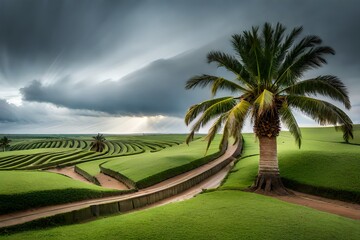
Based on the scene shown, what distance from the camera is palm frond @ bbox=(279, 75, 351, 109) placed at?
590 inches

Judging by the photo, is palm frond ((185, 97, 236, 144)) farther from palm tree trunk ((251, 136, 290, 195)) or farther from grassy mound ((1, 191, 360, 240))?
grassy mound ((1, 191, 360, 240))

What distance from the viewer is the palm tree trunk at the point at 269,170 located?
16.4 metres

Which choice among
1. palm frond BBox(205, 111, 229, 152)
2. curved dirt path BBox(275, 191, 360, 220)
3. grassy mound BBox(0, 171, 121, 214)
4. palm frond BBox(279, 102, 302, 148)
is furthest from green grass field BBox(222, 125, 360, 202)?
grassy mound BBox(0, 171, 121, 214)

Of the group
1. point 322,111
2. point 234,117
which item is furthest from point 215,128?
point 322,111

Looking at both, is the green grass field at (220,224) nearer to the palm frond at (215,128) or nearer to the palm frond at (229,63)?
the palm frond at (215,128)

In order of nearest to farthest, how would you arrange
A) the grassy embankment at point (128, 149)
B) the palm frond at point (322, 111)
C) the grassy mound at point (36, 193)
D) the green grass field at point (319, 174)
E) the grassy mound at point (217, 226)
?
the grassy mound at point (217, 226) < the grassy mound at point (36, 193) < the palm frond at point (322, 111) < the green grass field at point (319, 174) < the grassy embankment at point (128, 149)

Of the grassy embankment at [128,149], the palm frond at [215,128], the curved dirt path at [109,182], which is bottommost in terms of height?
the curved dirt path at [109,182]

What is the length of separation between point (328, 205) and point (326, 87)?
715 cm

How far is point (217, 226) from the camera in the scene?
9664mm

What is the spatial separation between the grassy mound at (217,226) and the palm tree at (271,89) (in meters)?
4.83

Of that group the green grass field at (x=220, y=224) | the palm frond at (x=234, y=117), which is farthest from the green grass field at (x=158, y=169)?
the palm frond at (x=234, y=117)

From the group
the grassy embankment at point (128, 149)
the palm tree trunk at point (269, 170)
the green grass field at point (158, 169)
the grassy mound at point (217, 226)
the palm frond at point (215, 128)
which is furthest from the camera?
the grassy embankment at point (128, 149)

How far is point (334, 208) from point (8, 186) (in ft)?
63.6

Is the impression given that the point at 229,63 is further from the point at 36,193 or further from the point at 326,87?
the point at 36,193
